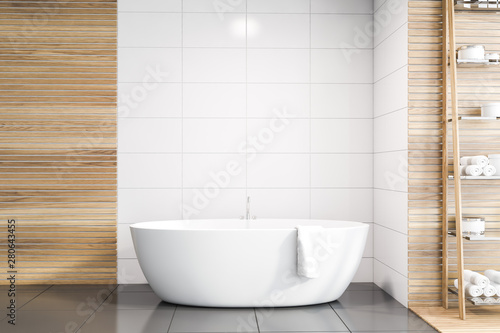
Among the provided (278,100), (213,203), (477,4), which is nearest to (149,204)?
(213,203)

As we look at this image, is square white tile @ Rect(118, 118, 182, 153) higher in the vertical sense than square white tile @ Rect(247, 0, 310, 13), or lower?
lower

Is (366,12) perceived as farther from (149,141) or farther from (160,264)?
(160,264)

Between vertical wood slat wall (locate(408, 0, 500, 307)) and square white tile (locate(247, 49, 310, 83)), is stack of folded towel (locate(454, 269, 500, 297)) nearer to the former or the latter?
vertical wood slat wall (locate(408, 0, 500, 307))

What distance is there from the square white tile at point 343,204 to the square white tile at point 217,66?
1321mm

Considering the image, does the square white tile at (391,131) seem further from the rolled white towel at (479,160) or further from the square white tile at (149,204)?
the square white tile at (149,204)

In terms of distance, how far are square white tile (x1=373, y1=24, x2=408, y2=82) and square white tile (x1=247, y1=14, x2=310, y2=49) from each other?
67cm

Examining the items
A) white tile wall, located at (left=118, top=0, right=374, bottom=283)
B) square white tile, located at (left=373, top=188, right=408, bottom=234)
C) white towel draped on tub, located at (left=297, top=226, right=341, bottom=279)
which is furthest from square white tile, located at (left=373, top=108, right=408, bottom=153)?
white towel draped on tub, located at (left=297, top=226, right=341, bottom=279)

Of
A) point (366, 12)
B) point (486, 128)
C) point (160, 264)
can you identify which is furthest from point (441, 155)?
point (160, 264)

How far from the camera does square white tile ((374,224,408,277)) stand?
4031mm

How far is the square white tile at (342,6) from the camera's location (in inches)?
195

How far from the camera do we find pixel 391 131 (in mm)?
4395

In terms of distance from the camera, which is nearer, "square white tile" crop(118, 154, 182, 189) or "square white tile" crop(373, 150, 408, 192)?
"square white tile" crop(373, 150, 408, 192)

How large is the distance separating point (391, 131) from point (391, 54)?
64 cm

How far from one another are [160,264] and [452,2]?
2819 millimetres
